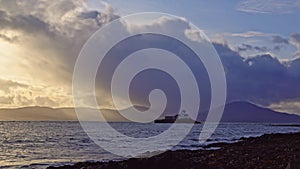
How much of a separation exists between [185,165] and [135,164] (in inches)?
102

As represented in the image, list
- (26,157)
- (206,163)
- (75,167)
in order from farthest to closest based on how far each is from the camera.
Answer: (26,157)
(75,167)
(206,163)

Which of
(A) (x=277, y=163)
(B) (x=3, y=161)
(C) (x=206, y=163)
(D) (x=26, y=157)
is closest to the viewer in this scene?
(A) (x=277, y=163)

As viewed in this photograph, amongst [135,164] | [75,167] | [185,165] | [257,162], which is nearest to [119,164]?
[135,164]

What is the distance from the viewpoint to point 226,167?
2278cm

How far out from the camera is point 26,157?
134 ft

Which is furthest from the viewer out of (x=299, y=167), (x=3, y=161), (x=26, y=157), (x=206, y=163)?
(x=26, y=157)

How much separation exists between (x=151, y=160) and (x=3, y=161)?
2001cm

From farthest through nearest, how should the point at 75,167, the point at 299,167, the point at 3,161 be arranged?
the point at 3,161 < the point at 75,167 < the point at 299,167

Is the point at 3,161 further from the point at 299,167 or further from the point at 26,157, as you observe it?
the point at 299,167

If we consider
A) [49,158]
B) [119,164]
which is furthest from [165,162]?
[49,158]

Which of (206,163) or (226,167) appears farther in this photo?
(206,163)

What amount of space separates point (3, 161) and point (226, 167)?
896 inches

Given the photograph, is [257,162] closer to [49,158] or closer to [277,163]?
[277,163]

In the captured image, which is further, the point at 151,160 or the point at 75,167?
the point at 75,167
